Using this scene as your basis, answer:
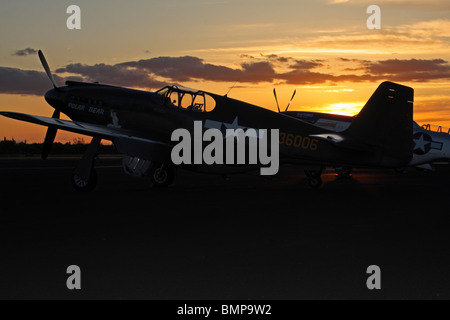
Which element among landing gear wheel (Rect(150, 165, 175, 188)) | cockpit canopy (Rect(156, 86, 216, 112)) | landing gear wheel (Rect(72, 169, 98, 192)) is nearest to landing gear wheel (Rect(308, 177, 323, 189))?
cockpit canopy (Rect(156, 86, 216, 112))

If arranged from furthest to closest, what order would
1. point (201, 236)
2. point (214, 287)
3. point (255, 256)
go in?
point (201, 236), point (255, 256), point (214, 287)

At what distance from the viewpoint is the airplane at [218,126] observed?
1620 cm

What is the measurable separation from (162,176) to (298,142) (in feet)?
14.4

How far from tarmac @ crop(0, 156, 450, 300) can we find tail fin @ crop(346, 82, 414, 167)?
5.46 feet

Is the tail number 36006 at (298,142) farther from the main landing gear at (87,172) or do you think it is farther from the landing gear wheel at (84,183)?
the landing gear wheel at (84,183)

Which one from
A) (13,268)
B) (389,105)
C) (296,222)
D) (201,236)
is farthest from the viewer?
(389,105)

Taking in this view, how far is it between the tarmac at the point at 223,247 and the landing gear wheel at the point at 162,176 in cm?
339

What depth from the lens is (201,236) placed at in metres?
9.01

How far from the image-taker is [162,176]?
18.4m

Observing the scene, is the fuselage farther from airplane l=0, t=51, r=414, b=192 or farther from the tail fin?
the tail fin

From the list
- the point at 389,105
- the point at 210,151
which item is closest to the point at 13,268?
the point at 210,151

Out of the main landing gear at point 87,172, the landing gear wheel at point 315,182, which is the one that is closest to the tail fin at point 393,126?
the landing gear wheel at point 315,182
